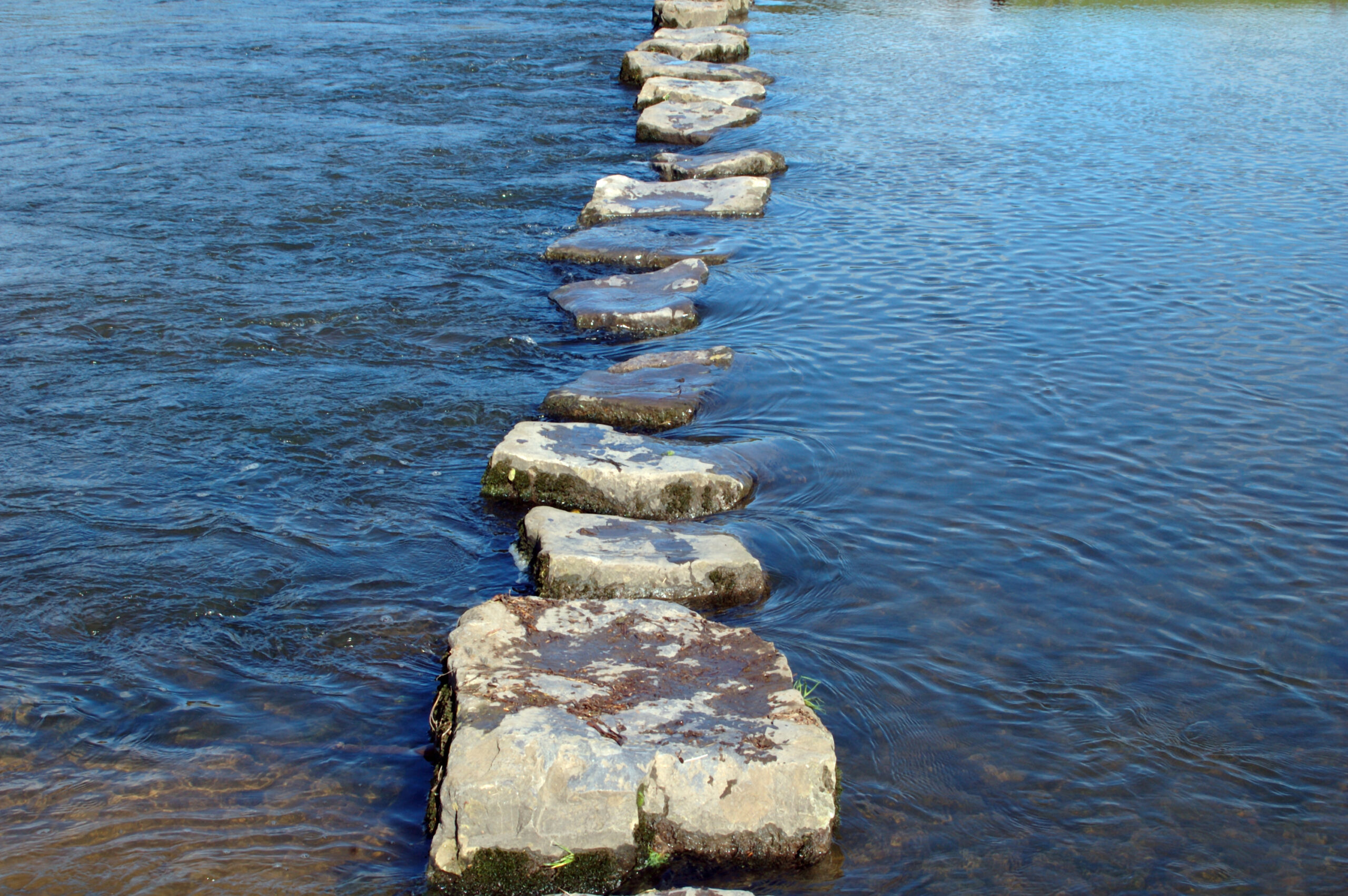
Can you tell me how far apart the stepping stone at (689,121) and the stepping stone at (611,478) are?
8.03 m

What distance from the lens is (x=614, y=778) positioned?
3.27 metres

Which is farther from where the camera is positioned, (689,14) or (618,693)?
(689,14)

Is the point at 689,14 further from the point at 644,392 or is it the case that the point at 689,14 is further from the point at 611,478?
the point at 611,478

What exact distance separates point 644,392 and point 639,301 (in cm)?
165

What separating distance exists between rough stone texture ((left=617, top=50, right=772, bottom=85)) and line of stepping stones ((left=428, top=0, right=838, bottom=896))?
33.8 feet

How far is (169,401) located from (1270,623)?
5.51 m

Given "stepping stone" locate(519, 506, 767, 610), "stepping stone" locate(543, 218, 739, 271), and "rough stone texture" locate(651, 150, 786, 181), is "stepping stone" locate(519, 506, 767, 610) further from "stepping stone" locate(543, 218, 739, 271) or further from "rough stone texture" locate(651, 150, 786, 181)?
"rough stone texture" locate(651, 150, 786, 181)

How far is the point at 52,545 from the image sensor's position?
4879 mm

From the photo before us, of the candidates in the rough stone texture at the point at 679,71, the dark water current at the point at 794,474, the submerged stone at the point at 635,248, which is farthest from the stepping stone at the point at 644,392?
the rough stone texture at the point at 679,71

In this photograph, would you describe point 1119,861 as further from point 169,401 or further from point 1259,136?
point 1259,136

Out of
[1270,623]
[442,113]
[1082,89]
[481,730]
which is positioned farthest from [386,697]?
[1082,89]

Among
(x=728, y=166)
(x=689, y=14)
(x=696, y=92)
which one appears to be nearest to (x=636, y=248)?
(x=728, y=166)

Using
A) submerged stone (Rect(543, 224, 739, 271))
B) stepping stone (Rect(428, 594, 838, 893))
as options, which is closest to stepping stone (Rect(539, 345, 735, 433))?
submerged stone (Rect(543, 224, 739, 271))

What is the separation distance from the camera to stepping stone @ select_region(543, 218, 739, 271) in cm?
883
